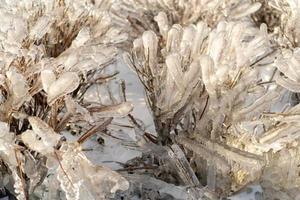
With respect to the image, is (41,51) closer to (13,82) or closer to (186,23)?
(13,82)

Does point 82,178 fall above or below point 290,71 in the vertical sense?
below

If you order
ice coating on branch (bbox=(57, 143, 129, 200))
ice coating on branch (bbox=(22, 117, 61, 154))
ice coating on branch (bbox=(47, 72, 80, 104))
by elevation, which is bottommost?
ice coating on branch (bbox=(57, 143, 129, 200))

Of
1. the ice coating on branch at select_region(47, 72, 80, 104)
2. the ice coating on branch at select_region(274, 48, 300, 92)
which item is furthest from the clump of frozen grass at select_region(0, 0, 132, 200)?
the ice coating on branch at select_region(274, 48, 300, 92)

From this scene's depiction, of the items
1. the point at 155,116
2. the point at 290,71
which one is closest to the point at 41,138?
the point at 155,116

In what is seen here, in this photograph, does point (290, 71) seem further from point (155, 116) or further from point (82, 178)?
point (82, 178)

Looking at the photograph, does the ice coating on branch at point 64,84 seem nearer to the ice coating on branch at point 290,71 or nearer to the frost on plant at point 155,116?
the frost on plant at point 155,116

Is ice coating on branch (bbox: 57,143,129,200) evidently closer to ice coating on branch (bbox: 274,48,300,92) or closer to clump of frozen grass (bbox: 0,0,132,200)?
clump of frozen grass (bbox: 0,0,132,200)

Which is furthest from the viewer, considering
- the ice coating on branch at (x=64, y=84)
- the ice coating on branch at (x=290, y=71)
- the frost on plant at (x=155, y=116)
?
the ice coating on branch at (x=290, y=71)

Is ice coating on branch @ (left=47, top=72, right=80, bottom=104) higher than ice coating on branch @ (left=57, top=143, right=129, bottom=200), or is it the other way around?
ice coating on branch @ (left=47, top=72, right=80, bottom=104)

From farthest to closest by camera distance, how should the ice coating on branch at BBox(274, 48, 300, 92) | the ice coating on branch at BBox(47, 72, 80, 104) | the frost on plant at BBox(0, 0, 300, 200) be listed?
the ice coating on branch at BBox(274, 48, 300, 92) < the frost on plant at BBox(0, 0, 300, 200) < the ice coating on branch at BBox(47, 72, 80, 104)

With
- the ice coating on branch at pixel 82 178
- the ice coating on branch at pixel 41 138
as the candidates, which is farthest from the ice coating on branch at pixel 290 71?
the ice coating on branch at pixel 41 138

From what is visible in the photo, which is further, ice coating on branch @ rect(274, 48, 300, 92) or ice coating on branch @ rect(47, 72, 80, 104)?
ice coating on branch @ rect(274, 48, 300, 92)

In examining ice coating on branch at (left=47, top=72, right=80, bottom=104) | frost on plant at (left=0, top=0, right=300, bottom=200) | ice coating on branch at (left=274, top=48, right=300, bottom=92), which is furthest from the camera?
ice coating on branch at (left=274, top=48, right=300, bottom=92)
